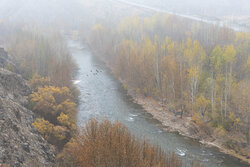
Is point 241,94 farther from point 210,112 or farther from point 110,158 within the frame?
point 110,158

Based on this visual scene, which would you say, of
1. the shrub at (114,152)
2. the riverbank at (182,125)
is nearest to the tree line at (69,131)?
the shrub at (114,152)

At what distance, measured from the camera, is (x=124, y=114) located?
3653cm

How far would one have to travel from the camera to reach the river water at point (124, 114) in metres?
25.7

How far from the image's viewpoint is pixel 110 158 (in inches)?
557

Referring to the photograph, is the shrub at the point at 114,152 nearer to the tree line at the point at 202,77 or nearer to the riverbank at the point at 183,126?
the riverbank at the point at 183,126

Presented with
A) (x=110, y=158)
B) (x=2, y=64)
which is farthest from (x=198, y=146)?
(x=2, y=64)

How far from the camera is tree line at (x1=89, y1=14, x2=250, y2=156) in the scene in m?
29.1

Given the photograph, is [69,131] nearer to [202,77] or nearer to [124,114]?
[124,114]

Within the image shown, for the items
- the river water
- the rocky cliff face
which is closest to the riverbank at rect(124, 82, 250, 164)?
the river water

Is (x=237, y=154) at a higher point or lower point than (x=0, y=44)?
lower

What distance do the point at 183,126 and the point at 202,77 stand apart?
960 cm

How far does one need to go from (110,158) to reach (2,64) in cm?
3243

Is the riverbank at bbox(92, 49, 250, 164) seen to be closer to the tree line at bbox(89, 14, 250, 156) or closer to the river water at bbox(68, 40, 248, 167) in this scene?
the tree line at bbox(89, 14, 250, 156)

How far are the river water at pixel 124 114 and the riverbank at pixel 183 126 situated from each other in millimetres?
933
